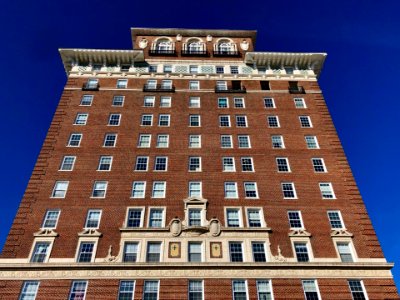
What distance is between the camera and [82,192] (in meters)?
38.3

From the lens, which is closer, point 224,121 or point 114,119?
point 114,119

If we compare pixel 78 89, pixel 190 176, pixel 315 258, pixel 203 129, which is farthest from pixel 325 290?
pixel 78 89

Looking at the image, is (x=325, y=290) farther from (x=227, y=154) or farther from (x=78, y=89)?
(x=78, y=89)

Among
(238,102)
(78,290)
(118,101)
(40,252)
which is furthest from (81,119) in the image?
(78,290)

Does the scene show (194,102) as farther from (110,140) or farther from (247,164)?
(247,164)

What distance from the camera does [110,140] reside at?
143ft

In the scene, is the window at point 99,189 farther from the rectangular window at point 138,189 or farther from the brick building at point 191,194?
the rectangular window at point 138,189

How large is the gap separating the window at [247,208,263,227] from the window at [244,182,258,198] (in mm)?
1692

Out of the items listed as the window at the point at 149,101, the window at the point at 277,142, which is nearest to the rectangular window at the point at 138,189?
the window at the point at 149,101

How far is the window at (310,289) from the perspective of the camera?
103ft

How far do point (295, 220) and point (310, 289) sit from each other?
6.93 metres

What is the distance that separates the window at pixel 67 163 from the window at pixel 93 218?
6402 millimetres

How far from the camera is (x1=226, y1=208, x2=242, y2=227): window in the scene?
3634 centimetres

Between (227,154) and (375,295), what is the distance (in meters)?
19.8
